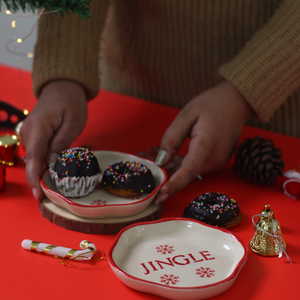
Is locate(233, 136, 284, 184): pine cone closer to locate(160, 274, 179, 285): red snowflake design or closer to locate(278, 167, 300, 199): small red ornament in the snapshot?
locate(278, 167, 300, 199): small red ornament

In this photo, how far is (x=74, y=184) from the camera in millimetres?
686

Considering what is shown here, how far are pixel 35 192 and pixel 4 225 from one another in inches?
3.3

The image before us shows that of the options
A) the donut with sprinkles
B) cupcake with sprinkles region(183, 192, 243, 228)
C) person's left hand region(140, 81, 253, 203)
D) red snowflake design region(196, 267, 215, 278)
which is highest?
person's left hand region(140, 81, 253, 203)

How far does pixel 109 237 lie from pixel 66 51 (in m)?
0.55

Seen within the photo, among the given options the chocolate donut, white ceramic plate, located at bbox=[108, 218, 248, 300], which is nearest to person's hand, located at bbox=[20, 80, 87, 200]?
the chocolate donut

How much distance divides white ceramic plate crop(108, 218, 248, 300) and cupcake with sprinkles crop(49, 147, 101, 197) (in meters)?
0.15

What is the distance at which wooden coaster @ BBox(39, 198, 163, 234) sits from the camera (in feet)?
2.10

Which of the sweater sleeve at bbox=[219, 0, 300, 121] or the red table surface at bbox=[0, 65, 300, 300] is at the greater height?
the sweater sleeve at bbox=[219, 0, 300, 121]

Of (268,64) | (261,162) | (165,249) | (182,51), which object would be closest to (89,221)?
(165,249)

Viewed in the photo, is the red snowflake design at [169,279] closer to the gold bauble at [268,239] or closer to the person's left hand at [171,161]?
the gold bauble at [268,239]

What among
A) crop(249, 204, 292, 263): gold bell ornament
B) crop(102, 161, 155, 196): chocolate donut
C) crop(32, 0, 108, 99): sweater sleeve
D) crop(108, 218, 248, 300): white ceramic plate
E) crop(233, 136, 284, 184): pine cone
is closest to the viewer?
crop(108, 218, 248, 300): white ceramic plate

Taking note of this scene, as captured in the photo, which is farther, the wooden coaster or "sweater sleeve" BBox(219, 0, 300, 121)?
"sweater sleeve" BBox(219, 0, 300, 121)

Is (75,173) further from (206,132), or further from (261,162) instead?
(261,162)

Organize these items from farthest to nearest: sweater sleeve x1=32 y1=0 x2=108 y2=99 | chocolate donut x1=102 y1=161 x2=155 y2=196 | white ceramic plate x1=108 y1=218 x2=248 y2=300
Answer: sweater sleeve x1=32 y1=0 x2=108 y2=99
chocolate donut x1=102 y1=161 x2=155 y2=196
white ceramic plate x1=108 y1=218 x2=248 y2=300
